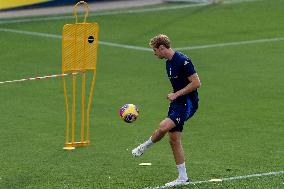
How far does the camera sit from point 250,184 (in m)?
14.0

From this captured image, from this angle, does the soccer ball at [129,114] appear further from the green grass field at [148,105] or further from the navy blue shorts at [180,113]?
the navy blue shorts at [180,113]

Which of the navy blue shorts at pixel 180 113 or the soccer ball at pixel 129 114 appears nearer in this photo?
the navy blue shorts at pixel 180 113

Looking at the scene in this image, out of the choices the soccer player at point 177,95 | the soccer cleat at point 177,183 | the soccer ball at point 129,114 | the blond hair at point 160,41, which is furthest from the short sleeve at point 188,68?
the soccer cleat at point 177,183

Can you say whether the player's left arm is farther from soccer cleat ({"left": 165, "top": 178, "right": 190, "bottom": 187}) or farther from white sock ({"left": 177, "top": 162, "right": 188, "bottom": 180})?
soccer cleat ({"left": 165, "top": 178, "right": 190, "bottom": 187})

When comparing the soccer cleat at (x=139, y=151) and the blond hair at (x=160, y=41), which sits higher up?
the blond hair at (x=160, y=41)

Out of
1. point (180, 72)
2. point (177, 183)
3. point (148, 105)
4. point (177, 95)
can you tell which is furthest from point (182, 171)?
point (148, 105)

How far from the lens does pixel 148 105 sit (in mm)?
20203

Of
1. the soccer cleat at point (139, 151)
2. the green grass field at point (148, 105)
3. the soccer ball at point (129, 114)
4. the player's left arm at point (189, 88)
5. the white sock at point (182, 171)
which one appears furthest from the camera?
the soccer ball at point (129, 114)

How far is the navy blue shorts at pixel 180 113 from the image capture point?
14.1 meters

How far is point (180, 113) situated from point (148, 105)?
6069 millimetres

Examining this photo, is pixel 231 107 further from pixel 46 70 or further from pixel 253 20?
pixel 253 20

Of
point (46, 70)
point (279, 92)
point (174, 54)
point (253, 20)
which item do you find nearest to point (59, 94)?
point (46, 70)

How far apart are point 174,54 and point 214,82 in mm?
8335

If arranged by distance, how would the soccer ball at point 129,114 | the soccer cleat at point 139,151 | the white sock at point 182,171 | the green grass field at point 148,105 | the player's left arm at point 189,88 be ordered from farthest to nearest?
the soccer ball at point 129,114 < the green grass field at point 148,105 < the soccer cleat at point 139,151 < the white sock at point 182,171 < the player's left arm at point 189,88
